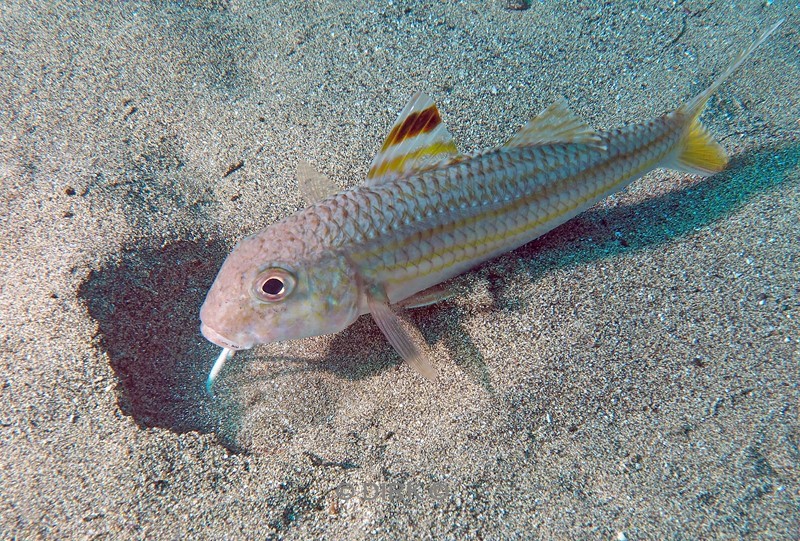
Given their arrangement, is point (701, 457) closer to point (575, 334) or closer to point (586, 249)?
point (575, 334)

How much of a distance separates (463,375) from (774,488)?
1387mm

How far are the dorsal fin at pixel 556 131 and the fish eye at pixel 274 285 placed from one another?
1.57 metres

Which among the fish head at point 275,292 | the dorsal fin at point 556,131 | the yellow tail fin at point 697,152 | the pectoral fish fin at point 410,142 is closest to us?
the fish head at point 275,292

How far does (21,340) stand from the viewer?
2.24m

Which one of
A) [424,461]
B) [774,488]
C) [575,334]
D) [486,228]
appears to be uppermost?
[486,228]

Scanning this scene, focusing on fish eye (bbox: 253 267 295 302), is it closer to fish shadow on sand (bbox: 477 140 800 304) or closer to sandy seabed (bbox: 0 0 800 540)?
sandy seabed (bbox: 0 0 800 540)

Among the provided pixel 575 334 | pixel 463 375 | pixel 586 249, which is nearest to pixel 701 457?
pixel 575 334

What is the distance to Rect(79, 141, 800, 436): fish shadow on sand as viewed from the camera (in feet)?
7.80

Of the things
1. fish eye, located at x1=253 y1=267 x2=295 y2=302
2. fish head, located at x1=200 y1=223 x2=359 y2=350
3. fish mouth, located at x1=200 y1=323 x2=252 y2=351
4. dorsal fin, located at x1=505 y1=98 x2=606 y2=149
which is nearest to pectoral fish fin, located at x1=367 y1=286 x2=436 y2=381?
fish head, located at x1=200 y1=223 x2=359 y2=350

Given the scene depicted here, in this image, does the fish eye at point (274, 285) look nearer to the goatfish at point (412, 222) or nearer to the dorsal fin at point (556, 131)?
the goatfish at point (412, 222)

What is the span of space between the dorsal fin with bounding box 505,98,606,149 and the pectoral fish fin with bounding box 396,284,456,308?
99cm

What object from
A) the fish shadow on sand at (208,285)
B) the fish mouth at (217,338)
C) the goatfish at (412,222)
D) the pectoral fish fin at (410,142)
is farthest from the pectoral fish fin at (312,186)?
the fish mouth at (217,338)

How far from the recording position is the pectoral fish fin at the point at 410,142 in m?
2.47

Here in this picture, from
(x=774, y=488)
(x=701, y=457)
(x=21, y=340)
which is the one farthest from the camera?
(x=21, y=340)
